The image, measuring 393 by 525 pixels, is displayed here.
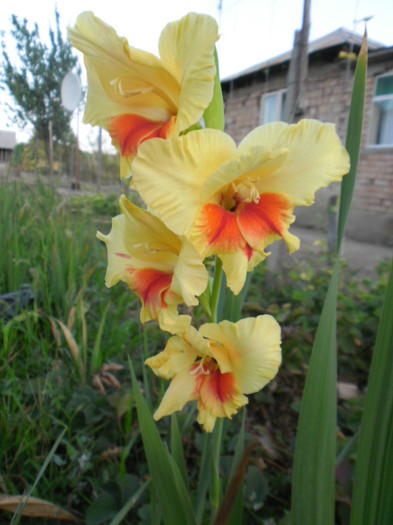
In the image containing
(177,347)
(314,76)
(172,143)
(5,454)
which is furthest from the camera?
(314,76)

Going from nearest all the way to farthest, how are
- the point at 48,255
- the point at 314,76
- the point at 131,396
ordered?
1. the point at 131,396
2. the point at 48,255
3. the point at 314,76

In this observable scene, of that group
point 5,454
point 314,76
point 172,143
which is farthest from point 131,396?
point 314,76

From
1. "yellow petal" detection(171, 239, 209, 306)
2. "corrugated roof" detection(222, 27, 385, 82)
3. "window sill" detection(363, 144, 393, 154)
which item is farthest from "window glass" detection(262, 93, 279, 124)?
"yellow petal" detection(171, 239, 209, 306)

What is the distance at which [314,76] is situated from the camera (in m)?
6.96

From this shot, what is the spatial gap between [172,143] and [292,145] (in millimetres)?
→ 181

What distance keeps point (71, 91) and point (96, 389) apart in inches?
130

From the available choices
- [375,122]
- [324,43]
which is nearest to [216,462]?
[375,122]

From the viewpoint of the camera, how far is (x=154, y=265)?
2.27 feet

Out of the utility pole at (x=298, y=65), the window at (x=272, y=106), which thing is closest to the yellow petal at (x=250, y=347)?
the utility pole at (x=298, y=65)

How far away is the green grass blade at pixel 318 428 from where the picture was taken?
63cm

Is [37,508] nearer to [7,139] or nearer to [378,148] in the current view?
[7,139]

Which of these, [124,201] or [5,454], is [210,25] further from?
[5,454]

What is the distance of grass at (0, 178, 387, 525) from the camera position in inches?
43.1

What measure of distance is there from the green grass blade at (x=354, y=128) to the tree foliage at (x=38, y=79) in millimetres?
5989
